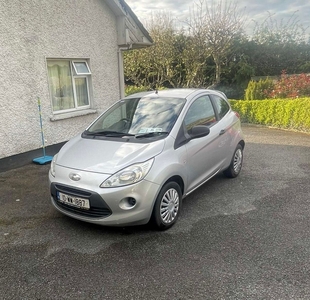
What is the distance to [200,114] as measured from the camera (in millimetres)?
4098

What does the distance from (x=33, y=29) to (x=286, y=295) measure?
21.4 ft

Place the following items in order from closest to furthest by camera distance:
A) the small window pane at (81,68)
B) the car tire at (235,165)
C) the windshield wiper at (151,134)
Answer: the windshield wiper at (151,134) → the car tire at (235,165) → the small window pane at (81,68)

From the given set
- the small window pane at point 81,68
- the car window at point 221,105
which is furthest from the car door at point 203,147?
the small window pane at point 81,68

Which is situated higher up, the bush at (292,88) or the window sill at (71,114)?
the bush at (292,88)

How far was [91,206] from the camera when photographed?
2.97 meters

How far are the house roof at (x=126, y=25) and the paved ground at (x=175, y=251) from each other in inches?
208

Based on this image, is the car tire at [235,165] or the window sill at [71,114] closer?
the car tire at [235,165]

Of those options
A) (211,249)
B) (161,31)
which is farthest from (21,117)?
(161,31)

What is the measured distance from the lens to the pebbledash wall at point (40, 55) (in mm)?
5535

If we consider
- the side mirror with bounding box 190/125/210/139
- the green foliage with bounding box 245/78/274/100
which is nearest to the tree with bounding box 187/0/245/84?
the green foliage with bounding box 245/78/274/100

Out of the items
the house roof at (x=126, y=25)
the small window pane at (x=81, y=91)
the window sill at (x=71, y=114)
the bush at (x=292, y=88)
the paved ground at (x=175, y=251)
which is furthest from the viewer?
the bush at (x=292, y=88)

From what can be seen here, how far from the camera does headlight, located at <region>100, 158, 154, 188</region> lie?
9.59 ft

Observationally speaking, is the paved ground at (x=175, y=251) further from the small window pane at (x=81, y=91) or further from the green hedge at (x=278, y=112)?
the green hedge at (x=278, y=112)

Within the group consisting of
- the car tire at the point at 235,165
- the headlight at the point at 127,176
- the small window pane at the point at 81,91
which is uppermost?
the small window pane at the point at 81,91
